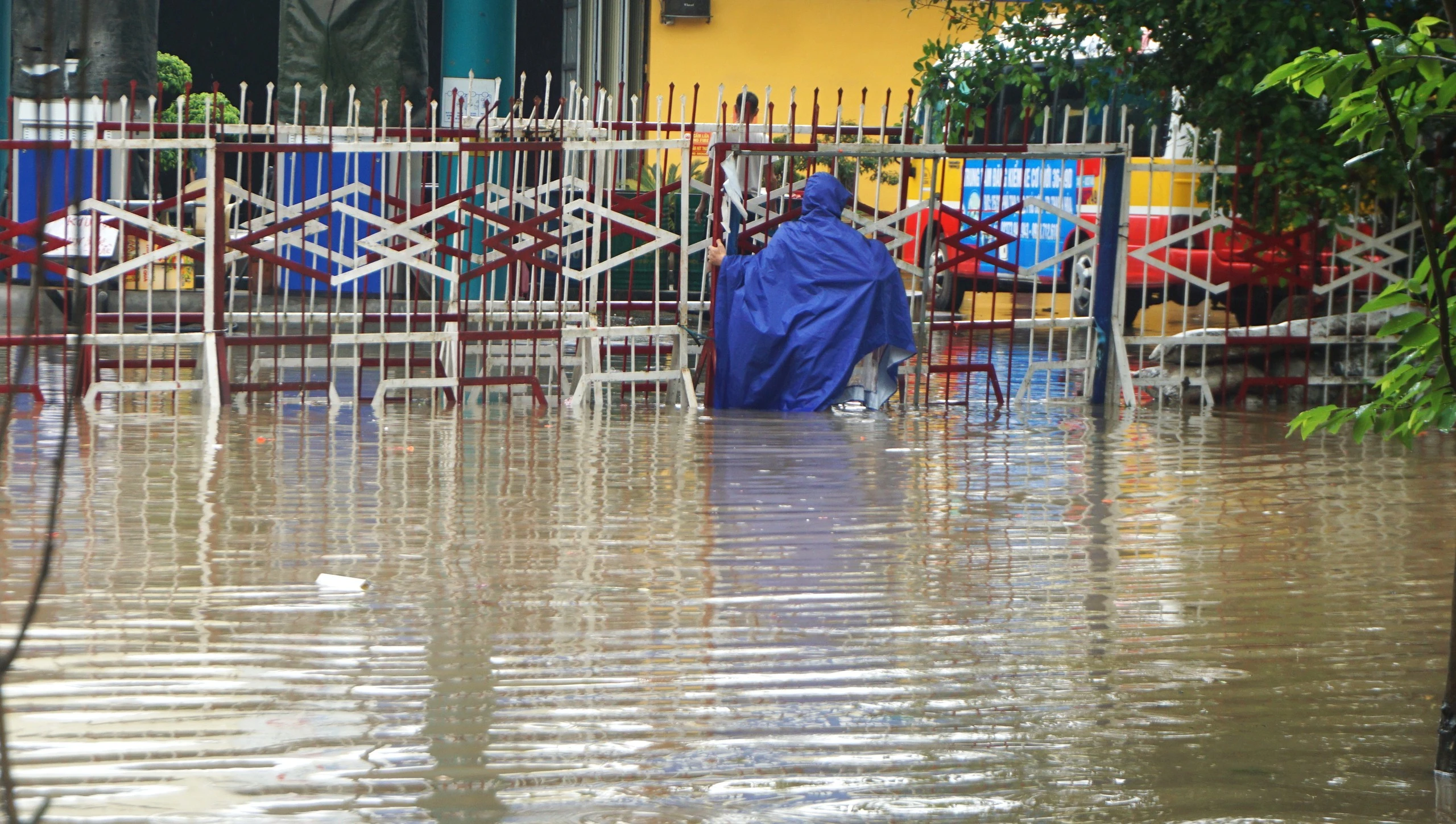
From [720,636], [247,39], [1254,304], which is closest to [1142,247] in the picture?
[1254,304]

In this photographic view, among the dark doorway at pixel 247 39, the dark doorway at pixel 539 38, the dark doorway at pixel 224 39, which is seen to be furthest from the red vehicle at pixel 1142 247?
the dark doorway at pixel 224 39

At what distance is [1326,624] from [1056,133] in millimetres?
11873

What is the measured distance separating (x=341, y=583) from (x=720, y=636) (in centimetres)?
141

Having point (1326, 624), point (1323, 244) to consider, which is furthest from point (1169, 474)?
point (1323, 244)

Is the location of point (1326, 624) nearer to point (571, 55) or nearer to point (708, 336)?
point (708, 336)

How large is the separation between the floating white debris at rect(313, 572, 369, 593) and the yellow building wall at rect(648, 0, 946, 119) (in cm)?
1695

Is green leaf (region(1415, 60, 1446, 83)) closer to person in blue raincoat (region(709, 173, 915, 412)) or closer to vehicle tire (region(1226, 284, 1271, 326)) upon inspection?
person in blue raincoat (region(709, 173, 915, 412))

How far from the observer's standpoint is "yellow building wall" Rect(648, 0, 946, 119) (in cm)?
2214

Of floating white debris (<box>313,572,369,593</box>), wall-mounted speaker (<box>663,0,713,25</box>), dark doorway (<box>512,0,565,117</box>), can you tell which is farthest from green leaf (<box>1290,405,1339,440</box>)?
dark doorway (<box>512,0,565,117</box>)

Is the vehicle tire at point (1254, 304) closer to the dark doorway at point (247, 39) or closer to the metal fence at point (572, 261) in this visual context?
the metal fence at point (572, 261)

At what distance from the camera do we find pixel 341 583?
5.71 metres

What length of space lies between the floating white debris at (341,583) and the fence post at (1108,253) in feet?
22.4

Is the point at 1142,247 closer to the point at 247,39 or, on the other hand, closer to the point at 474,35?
the point at 474,35

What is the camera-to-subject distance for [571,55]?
2216cm
